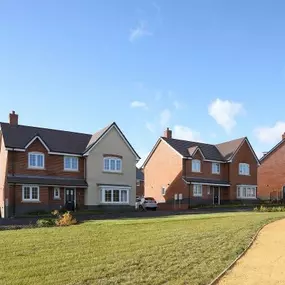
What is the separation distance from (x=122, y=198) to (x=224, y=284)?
35.1 m

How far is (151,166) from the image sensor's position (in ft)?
186

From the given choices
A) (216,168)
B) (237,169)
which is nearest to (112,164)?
(216,168)

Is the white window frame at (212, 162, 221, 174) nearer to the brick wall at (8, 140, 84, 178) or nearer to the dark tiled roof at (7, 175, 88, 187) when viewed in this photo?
the brick wall at (8, 140, 84, 178)

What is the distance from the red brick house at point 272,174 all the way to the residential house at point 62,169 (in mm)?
23793

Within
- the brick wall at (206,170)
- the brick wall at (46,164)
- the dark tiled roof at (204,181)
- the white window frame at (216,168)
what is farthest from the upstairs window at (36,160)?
the white window frame at (216,168)

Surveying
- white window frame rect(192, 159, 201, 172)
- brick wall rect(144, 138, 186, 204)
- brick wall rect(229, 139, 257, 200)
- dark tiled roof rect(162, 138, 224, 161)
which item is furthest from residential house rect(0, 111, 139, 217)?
brick wall rect(229, 139, 257, 200)

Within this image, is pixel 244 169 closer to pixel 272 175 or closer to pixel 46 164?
pixel 272 175

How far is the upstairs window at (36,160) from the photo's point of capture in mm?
39656

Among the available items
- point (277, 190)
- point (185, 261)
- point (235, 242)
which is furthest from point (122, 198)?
point (185, 261)

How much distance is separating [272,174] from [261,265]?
5103 centimetres

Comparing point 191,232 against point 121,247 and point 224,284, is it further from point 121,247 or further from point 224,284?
point 224,284

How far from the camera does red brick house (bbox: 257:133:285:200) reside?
195 feet

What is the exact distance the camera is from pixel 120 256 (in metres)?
12.6

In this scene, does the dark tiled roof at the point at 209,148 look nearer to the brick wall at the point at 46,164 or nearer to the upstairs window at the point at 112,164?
the upstairs window at the point at 112,164
